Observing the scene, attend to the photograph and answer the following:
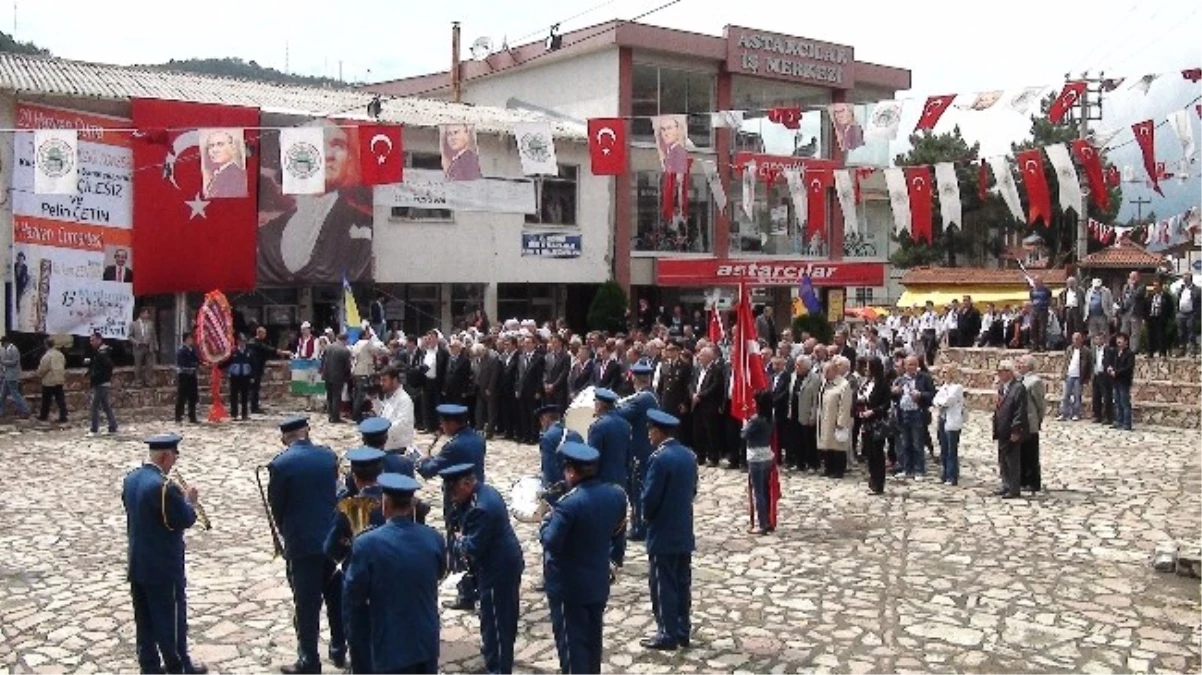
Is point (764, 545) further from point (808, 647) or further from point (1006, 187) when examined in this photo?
point (1006, 187)

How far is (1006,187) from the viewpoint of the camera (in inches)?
851

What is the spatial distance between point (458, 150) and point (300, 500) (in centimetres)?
1403

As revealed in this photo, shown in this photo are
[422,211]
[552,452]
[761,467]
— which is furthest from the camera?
[422,211]

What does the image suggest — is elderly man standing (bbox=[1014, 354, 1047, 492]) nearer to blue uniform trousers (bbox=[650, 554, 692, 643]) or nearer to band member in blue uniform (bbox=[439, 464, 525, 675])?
blue uniform trousers (bbox=[650, 554, 692, 643])

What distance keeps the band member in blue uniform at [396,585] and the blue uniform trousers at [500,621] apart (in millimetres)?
1223

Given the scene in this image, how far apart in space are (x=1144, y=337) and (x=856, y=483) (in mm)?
12059

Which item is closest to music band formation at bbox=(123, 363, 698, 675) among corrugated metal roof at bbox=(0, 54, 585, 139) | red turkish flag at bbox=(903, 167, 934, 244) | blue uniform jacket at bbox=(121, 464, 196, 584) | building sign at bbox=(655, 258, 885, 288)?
blue uniform jacket at bbox=(121, 464, 196, 584)

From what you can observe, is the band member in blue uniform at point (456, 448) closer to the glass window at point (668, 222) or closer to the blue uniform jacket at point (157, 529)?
the blue uniform jacket at point (157, 529)

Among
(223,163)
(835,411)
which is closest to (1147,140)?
(835,411)

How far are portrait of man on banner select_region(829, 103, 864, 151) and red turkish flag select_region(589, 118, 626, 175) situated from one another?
156 inches

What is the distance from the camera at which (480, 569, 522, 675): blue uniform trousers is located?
7.61 m

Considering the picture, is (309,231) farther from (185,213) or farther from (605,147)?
(605,147)

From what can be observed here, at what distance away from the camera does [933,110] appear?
19547mm

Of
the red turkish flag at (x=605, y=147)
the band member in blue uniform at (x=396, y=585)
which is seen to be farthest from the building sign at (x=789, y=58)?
the band member in blue uniform at (x=396, y=585)
